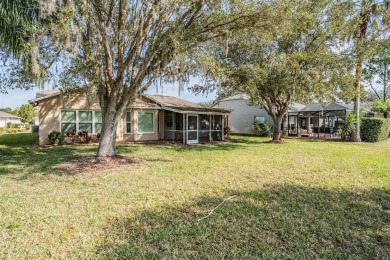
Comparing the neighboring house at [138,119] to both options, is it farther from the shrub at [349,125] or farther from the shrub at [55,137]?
the shrub at [349,125]

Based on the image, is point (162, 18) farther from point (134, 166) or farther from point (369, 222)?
point (369, 222)

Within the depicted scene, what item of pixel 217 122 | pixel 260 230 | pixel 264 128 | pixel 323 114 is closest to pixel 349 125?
pixel 323 114

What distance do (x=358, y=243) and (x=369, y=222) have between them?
0.92m

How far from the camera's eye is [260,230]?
391cm

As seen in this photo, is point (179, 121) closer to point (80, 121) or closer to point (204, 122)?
point (204, 122)

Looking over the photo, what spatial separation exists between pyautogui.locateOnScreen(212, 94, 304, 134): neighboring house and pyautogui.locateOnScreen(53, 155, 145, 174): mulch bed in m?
18.6

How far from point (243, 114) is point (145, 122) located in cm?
1299

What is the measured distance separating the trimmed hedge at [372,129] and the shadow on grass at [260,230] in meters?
16.5

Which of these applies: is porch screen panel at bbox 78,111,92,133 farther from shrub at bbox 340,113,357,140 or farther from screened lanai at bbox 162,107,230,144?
shrub at bbox 340,113,357,140

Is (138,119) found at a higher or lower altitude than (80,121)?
higher

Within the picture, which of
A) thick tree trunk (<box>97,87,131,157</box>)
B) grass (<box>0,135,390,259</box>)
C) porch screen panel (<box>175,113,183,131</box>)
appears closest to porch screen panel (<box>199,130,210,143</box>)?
porch screen panel (<box>175,113,183,131</box>)

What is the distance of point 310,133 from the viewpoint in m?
25.1

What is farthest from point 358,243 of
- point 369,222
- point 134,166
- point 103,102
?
point 103,102

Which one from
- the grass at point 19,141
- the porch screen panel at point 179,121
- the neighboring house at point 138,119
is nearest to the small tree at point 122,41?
the neighboring house at point 138,119
